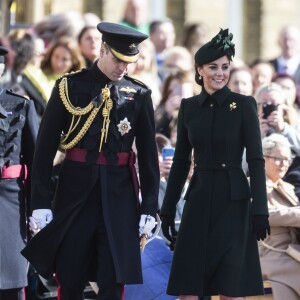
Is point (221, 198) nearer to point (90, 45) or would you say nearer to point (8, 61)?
point (8, 61)

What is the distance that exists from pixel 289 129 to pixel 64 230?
3650 mm

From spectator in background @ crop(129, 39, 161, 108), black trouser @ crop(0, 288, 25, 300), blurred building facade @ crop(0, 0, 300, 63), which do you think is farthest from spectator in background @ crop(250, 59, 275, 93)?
blurred building facade @ crop(0, 0, 300, 63)

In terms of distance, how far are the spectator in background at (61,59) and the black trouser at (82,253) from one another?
4.02 meters

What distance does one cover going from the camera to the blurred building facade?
20.6 m

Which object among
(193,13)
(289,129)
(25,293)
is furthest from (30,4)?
(25,293)

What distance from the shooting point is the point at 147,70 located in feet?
39.7

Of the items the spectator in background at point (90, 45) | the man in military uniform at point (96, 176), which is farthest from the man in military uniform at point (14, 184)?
the spectator in background at point (90, 45)

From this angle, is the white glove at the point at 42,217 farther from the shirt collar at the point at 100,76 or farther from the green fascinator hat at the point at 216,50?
the green fascinator hat at the point at 216,50

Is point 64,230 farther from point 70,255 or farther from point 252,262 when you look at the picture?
point 252,262

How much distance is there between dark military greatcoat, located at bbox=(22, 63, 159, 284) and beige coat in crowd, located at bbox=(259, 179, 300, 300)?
4.83 ft

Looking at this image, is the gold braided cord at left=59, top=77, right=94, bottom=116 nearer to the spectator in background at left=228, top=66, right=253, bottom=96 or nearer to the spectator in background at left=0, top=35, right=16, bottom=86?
the spectator in background at left=0, top=35, right=16, bottom=86

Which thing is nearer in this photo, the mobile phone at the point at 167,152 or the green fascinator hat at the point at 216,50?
the green fascinator hat at the point at 216,50

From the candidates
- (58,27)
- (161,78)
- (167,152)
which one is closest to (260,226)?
(167,152)

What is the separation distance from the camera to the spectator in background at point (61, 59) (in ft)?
37.5
